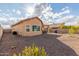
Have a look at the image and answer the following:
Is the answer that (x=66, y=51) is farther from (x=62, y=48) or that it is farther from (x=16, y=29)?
(x=16, y=29)

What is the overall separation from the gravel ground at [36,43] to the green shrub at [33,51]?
0.03 meters

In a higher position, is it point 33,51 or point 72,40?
point 72,40

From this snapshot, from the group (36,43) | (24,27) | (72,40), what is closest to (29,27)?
(24,27)

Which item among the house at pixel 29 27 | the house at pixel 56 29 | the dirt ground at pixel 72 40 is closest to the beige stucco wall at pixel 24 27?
the house at pixel 29 27

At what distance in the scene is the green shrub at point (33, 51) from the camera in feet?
5.83

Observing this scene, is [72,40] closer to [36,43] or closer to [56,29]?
[56,29]

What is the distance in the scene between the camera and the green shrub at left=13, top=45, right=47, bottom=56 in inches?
70.0

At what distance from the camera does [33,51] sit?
1.78 m

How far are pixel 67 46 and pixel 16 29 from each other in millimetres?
530

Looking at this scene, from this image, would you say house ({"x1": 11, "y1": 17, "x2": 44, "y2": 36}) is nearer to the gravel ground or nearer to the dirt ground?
the gravel ground

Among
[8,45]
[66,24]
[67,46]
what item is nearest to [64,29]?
[66,24]

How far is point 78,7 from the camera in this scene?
1786 mm

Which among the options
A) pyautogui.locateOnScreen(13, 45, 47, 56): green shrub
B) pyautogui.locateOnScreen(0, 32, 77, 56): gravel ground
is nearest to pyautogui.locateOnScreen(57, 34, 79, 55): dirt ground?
pyautogui.locateOnScreen(0, 32, 77, 56): gravel ground

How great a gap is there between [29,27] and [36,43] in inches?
6.8
